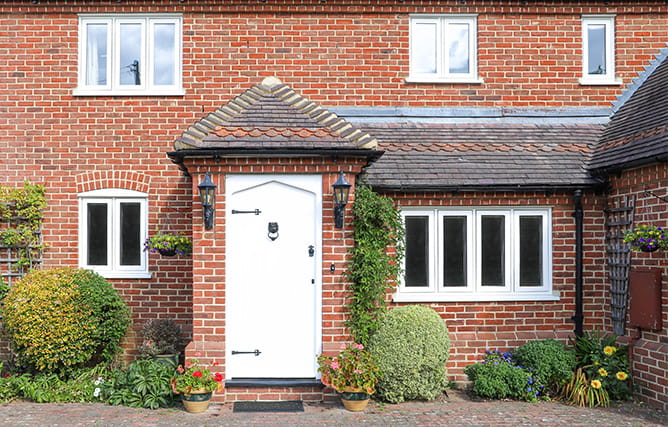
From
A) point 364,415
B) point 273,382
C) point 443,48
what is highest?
point 443,48

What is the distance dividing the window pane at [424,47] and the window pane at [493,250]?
2.91 m

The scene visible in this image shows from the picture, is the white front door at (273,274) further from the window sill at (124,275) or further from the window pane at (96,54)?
the window pane at (96,54)

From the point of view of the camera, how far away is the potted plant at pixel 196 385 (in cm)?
768

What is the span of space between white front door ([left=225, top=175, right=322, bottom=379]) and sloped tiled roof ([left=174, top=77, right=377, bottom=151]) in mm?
498

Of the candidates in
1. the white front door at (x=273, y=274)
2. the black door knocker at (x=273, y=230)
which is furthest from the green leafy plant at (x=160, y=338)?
the black door knocker at (x=273, y=230)

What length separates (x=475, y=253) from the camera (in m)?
9.42

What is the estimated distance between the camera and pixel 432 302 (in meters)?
9.33

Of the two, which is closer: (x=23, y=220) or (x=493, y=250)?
(x=493, y=250)

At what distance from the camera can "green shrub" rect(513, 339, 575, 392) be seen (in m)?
8.45

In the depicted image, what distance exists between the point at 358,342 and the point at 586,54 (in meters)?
6.47

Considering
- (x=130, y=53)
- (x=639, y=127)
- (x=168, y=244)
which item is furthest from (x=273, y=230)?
(x=639, y=127)

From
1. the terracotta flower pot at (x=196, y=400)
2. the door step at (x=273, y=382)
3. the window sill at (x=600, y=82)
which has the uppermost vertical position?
the window sill at (x=600, y=82)

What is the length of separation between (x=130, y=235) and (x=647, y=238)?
7.54 meters

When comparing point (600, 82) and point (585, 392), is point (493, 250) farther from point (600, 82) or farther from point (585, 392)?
point (600, 82)
